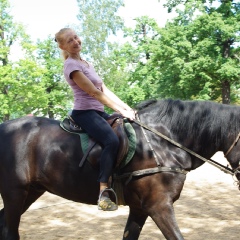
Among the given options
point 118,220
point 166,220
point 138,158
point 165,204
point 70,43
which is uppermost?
point 70,43

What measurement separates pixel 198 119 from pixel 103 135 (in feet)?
3.12

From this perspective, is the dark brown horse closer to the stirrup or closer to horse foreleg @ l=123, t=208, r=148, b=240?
horse foreleg @ l=123, t=208, r=148, b=240

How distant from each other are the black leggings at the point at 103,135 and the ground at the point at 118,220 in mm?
2255

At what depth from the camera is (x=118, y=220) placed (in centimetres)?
646

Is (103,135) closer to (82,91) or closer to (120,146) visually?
(120,146)

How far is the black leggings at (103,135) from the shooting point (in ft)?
11.4

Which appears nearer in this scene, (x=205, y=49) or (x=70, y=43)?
(x=70, y=43)

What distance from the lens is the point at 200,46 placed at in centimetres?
2609

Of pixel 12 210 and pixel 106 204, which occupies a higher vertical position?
pixel 106 204

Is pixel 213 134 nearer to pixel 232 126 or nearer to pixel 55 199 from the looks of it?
pixel 232 126

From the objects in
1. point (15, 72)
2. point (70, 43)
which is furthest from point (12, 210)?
point (15, 72)

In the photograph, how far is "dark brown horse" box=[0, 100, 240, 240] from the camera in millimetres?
3568

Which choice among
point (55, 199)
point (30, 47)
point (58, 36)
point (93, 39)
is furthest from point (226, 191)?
point (93, 39)

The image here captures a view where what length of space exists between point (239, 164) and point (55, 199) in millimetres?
5969
